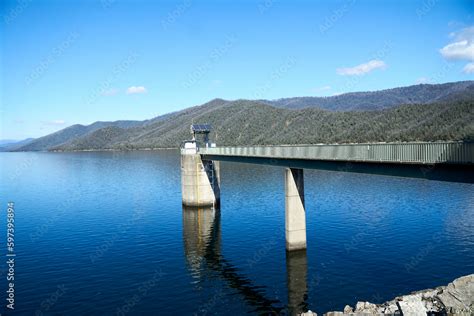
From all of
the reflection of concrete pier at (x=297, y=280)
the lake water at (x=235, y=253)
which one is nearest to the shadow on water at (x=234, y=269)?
the reflection of concrete pier at (x=297, y=280)

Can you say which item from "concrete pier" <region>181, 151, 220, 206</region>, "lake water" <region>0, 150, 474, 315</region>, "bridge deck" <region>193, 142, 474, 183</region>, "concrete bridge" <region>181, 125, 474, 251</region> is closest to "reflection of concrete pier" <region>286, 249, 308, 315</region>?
"lake water" <region>0, 150, 474, 315</region>

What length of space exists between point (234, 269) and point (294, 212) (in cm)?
793

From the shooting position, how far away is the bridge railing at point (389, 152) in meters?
20.2

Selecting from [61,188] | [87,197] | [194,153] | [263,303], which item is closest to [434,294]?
[263,303]

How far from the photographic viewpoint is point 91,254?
3941cm

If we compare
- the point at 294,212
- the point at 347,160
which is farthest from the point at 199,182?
the point at 347,160

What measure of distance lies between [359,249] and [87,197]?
57.3 m

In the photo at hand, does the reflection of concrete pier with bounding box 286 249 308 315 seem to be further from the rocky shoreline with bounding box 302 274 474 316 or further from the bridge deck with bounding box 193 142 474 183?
the bridge deck with bounding box 193 142 474 183

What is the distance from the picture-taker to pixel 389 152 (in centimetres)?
2480

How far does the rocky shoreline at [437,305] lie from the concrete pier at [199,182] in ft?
136

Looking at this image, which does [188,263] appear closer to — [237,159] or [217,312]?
[217,312]

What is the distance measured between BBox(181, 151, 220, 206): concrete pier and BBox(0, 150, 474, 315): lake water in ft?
7.50

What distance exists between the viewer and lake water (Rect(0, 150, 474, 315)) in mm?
28391

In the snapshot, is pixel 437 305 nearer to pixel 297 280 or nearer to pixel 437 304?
pixel 437 304
